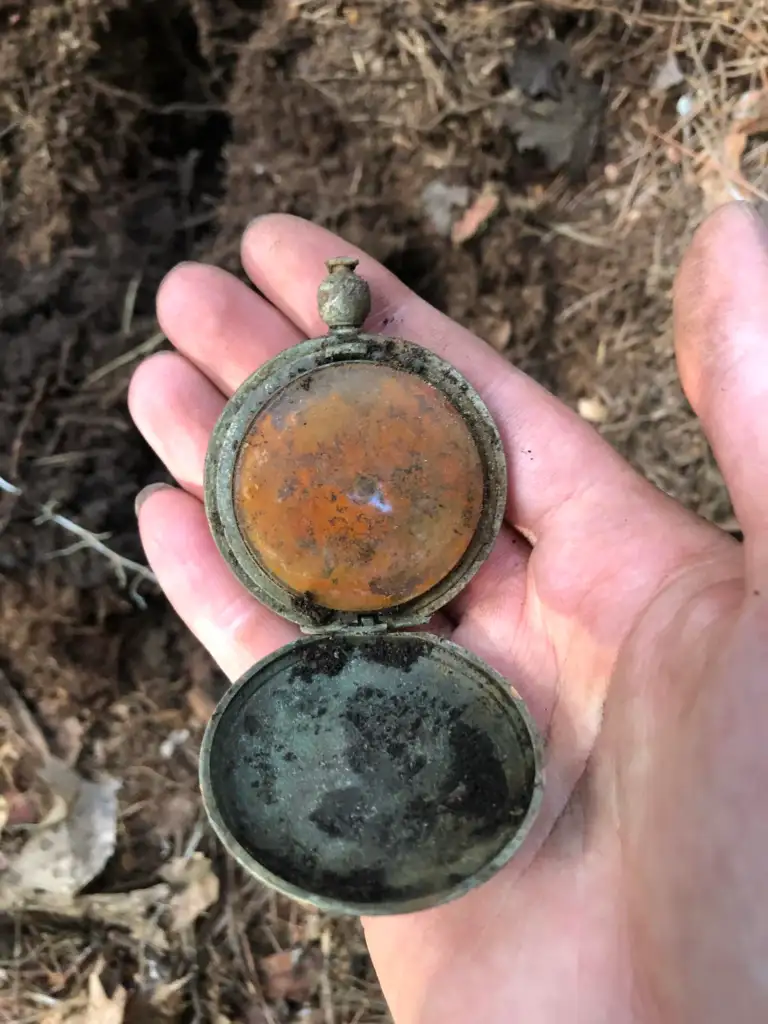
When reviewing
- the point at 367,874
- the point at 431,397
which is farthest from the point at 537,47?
the point at 367,874

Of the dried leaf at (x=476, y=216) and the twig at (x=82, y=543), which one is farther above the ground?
the dried leaf at (x=476, y=216)

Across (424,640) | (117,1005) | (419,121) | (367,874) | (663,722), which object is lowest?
(117,1005)

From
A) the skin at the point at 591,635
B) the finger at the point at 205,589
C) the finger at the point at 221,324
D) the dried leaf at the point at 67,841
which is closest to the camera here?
the skin at the point at 591,635

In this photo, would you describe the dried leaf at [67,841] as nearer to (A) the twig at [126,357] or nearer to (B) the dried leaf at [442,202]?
(A) the twig at [126,357]

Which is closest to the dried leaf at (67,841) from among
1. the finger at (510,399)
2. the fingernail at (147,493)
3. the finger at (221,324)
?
the fingernail at (147,493)

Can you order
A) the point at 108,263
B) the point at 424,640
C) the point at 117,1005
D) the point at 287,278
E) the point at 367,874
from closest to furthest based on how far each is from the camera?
the point at 367,874 < the point at 424,640 < the point at 287,278 < the point at 117,1005 < the point at 108,263

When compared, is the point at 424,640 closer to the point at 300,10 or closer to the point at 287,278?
the point at 287,278

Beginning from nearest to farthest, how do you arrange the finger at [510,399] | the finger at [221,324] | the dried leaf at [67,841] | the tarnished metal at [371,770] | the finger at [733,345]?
the finger at [733,345] < the tarnished metal at [371,770] < the finger at [510,399] < the finger at [221,324] < the dried leaf at [67,841]
